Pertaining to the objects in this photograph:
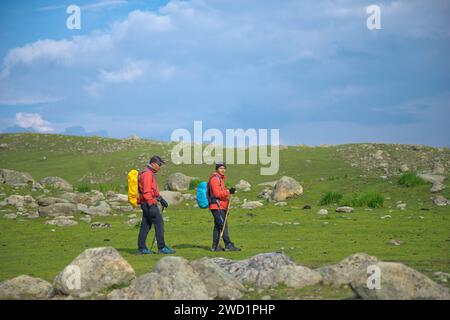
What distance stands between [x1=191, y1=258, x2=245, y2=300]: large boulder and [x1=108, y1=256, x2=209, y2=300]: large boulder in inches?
7.9

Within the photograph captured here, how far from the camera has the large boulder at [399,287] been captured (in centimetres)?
1198

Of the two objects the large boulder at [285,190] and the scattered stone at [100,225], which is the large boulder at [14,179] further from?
the large boulder at [285,190]

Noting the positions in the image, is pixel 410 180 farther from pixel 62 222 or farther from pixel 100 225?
pixel 62 222

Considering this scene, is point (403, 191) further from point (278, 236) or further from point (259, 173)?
point (259, 173)

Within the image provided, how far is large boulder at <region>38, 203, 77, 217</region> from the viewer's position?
29.4m

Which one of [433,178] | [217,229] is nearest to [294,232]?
[217,229]

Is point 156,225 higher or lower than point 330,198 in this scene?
lower

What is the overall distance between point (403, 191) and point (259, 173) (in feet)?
51.3

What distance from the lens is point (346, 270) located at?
552 inches

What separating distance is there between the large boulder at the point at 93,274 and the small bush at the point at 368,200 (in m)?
17.3

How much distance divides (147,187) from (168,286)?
7127mm

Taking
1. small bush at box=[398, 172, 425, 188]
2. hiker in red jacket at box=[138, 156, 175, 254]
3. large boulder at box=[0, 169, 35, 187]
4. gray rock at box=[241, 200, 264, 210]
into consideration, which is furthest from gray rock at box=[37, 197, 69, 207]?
small bush at box=[398, 172, 425, 188]

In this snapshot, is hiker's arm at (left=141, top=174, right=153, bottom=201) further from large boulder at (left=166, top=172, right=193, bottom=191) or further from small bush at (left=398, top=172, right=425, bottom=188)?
large boulder at (left=166, top=172, right=193, bottom=191)
